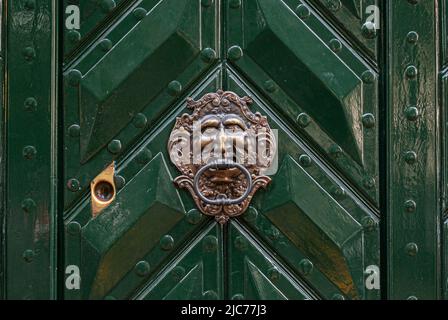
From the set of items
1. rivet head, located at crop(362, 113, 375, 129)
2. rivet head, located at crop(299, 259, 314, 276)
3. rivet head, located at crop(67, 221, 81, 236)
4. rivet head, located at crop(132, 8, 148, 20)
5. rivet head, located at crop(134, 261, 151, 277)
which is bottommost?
rivet head, located at crop(134, 261, 151, 277)

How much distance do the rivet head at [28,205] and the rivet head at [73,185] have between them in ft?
0.30

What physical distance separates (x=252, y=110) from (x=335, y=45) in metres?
0.25

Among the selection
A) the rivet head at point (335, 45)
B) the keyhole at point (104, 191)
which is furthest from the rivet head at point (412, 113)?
the keyhole at point (104, 191)

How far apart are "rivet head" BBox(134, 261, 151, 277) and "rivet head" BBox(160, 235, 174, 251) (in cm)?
6

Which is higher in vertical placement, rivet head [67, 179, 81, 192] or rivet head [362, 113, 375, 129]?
rivet head [362, 113, 375, 129]

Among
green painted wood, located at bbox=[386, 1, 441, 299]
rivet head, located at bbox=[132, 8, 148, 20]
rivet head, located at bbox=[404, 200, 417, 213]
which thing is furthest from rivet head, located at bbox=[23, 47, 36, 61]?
rivet head, located at bbox=[404, 200, 417, 213]

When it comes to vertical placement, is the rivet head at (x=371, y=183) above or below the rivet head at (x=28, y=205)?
above

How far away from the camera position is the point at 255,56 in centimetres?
210

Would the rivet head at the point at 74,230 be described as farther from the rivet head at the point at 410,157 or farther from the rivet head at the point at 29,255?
the rivet head at the point at 410,157

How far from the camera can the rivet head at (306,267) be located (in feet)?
6.82

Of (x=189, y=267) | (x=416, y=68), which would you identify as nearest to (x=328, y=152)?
(x=416, y=68)

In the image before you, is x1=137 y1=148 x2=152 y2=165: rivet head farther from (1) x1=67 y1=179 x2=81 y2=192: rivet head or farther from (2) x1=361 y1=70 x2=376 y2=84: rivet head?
(2) x1=361 y1=70 x2=376 y2=84: rivet head

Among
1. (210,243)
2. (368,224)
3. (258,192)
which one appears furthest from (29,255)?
(368,224)

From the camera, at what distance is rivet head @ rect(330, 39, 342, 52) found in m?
2.10
